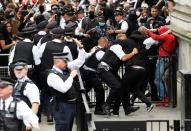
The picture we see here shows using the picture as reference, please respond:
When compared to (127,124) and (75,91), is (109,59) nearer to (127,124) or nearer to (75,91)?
(75,91)

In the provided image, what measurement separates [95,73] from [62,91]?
308cm

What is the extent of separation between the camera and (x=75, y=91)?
41.0 feet

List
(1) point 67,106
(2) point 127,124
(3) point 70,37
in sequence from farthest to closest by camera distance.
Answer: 1. (3) point 70,37
2. (1) point 67,106
3. (2) point 127,124

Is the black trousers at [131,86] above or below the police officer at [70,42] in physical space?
below

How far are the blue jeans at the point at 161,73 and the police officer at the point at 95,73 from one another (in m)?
1.41

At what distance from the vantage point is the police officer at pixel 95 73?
15211 millimetres

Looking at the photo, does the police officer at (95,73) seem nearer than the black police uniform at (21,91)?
No

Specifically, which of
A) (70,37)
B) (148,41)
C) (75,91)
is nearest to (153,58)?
(148,41)

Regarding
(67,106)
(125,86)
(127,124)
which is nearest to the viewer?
(127,124)

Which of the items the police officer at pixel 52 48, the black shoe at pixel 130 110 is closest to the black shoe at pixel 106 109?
the black shoe at pixel 130 110

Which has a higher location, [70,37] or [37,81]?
[70,37]

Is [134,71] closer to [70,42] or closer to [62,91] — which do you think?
[70,42]

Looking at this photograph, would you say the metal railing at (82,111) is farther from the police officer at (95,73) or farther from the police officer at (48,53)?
the police officer at (95,73)

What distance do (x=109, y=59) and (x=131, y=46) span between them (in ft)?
1.72
